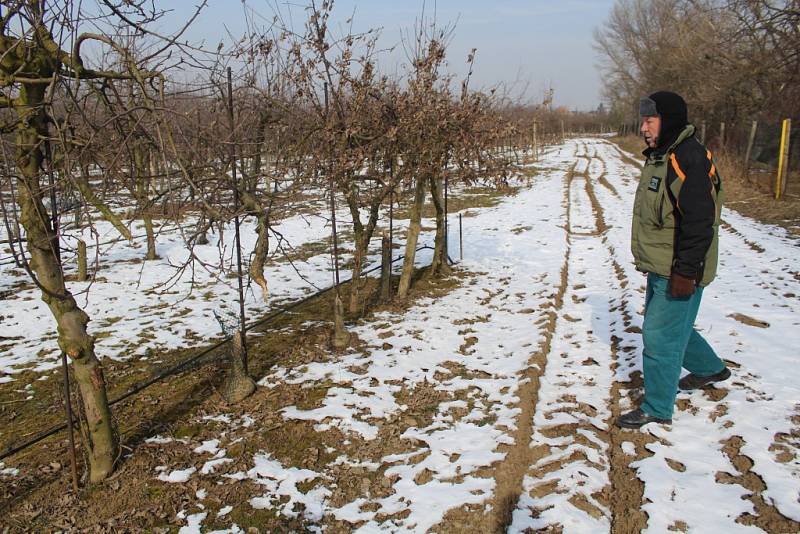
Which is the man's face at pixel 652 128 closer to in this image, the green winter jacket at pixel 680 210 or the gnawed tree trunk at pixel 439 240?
the green winter jacket at pixel 680 210

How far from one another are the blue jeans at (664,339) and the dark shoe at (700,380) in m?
0.57

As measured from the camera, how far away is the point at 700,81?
22797 mm

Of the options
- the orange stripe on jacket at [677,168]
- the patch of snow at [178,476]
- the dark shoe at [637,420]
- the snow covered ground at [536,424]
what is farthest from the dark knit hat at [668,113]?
the patch of snow at [178,476]

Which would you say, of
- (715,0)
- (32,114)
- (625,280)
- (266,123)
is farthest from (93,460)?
(715,0)

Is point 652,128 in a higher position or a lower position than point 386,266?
higher

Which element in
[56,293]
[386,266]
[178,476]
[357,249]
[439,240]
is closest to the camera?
[56,293]

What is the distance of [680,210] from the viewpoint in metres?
3.20

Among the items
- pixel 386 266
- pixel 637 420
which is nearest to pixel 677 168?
pixel 637 420

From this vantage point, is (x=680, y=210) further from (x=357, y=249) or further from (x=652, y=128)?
(x=357, y=249)

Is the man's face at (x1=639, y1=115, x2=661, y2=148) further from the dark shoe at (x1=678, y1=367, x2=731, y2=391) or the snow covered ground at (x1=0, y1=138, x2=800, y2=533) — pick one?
the snow covered ground at (x1=0, y1=138, x2=800, y2=533)

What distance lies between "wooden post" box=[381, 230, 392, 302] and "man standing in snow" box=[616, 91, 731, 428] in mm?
3497

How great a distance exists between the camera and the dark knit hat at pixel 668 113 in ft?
10.7

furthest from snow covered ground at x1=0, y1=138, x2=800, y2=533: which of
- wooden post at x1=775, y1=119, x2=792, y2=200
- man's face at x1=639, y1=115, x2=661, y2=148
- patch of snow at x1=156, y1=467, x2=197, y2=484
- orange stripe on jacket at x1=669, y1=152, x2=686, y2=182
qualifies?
wooden post at x1=775, y1=119, x2=792, y2=200

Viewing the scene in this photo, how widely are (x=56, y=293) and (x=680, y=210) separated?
12.2 feet
